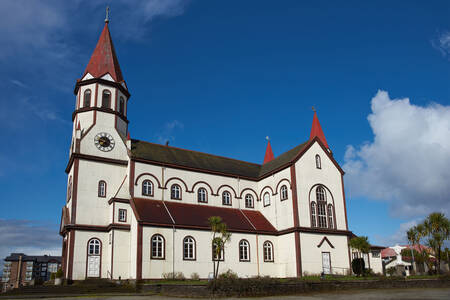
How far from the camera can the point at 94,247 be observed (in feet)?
107

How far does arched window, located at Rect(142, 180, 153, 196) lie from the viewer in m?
35.3

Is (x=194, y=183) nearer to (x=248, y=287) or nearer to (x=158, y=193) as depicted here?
(x=158, y=193)

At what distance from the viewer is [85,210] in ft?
110

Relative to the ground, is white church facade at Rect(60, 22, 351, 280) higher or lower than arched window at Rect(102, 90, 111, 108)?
lower

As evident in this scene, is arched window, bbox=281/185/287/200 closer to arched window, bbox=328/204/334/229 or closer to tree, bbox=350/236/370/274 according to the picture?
arched window, bbox=328/204/334/229

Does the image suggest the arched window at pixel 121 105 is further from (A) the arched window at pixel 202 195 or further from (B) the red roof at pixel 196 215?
(A) the arched window at pixel 202 195

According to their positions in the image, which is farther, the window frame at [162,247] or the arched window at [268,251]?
the arched window at [268,251]

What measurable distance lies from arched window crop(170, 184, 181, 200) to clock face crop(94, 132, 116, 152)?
22.4 feet

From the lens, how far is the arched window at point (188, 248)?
3219cm

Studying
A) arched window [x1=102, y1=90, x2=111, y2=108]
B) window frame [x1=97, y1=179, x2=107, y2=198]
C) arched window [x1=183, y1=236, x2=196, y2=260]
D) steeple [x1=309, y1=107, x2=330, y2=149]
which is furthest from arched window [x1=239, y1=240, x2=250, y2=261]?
steeple [x1=309, y1=107, x2=330, y2=149]

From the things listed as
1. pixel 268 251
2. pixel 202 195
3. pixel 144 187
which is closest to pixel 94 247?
pixel 144 187

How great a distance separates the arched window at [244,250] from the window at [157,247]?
24.2 ft

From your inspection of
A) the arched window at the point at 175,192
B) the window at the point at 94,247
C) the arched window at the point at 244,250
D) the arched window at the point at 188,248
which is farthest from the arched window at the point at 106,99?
the arched window at the point at 244,250

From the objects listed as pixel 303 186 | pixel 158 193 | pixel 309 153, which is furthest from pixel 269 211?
pixel 158 193
